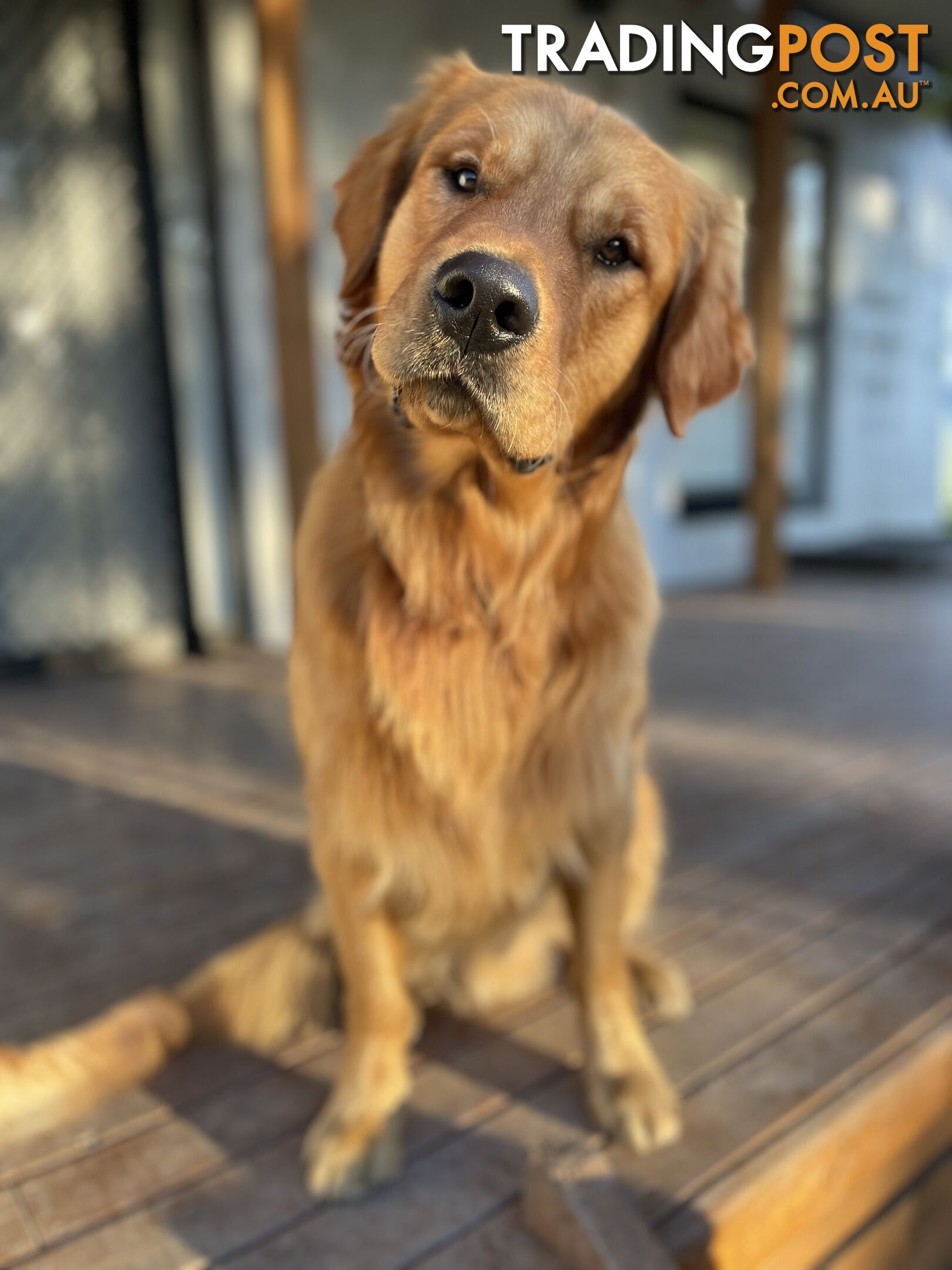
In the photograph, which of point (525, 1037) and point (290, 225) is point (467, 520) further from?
point (290, 225)

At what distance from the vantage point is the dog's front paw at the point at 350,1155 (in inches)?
52.4

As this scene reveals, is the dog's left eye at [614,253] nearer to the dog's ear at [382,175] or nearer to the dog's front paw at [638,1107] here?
the dog's ear at [382,175]

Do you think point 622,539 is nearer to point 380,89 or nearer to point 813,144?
point 380,89

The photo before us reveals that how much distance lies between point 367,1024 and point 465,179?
1256mm

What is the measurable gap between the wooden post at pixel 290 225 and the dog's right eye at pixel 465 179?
8.75ft

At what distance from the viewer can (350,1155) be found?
53.2 inches

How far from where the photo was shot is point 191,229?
445 cm

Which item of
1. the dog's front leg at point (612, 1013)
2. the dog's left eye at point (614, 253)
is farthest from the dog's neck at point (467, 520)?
the dog's front leg at point (612, 1013)

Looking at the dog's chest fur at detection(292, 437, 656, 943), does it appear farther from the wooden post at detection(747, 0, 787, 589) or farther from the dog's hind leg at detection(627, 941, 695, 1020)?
the wooden post at detection(747, 0, 787, 589)

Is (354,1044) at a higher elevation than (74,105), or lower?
lower

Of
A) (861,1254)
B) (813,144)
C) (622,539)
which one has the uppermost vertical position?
(813,144)

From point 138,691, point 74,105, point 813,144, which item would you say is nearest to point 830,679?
point 138,691

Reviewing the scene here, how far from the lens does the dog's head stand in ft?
3.70

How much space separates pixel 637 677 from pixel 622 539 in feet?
0.71
